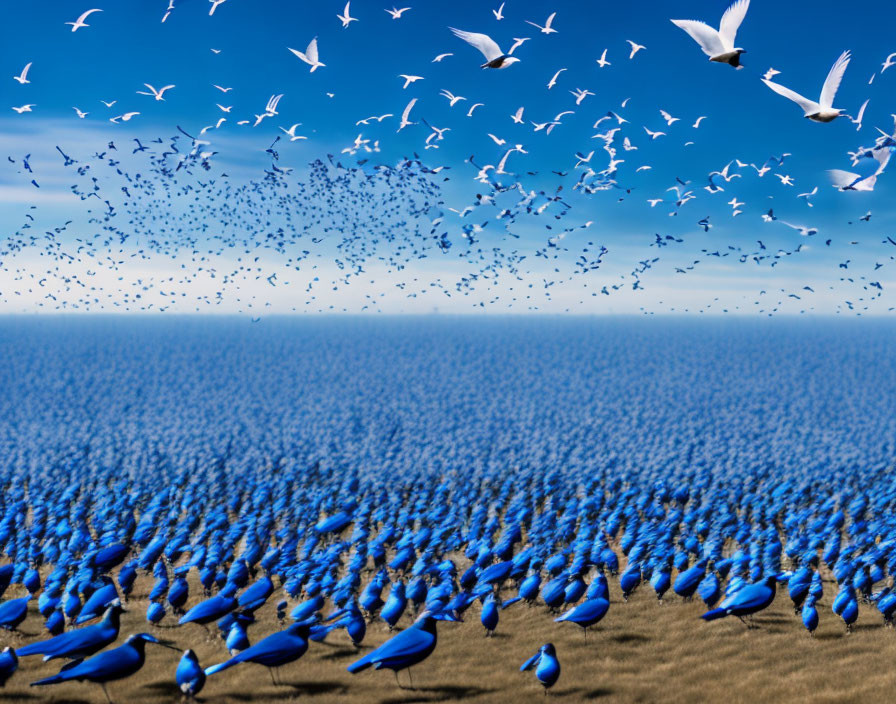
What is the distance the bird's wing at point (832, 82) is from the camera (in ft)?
39.8

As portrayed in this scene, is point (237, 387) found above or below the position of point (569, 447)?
above

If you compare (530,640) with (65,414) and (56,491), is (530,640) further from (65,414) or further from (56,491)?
(65,414)

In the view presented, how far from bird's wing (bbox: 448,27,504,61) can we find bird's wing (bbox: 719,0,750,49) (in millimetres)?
4133

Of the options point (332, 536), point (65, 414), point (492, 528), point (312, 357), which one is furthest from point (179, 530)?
point (312, 357)

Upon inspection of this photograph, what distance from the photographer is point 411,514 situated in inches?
922

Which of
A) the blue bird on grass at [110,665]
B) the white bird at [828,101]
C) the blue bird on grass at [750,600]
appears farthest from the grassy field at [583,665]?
the white bird at [828,101]

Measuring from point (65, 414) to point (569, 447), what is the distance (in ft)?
132

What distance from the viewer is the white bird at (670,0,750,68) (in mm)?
11125

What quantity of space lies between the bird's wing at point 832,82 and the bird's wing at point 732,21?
6.78 feet

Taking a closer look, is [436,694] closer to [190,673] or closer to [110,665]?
[190,673]

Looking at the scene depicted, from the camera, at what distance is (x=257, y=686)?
1280 centimetres

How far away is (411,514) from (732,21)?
16.9 m

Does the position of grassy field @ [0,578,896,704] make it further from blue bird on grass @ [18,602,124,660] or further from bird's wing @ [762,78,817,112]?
bird's wing @ [762,78,817,112]

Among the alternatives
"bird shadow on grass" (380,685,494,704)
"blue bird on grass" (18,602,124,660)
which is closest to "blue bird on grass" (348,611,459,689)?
"bird shadow on grass" (380,685,494,704)
